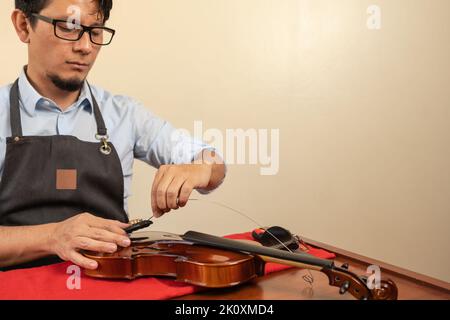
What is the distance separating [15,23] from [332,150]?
1.48 m

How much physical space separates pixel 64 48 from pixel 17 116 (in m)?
0.25

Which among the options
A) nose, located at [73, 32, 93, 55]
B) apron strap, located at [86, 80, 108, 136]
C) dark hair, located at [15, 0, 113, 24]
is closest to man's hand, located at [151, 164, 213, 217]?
apron strap, located at [86, 80, 108, 136]

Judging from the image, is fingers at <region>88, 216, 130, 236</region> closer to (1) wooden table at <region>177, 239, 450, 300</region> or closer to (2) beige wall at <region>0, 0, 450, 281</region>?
(1) wooden table at <region>177, 239, 450, 300</region>

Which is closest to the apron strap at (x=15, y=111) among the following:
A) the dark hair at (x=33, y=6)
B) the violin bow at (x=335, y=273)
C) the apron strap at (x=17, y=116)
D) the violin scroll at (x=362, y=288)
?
the apron strap at (x=17, y=116)

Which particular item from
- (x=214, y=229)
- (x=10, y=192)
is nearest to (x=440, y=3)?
(x=214, y=229)

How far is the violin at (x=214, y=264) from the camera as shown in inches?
29.4

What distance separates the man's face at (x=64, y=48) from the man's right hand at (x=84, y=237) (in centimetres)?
56

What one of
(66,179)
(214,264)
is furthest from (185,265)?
(66,179)

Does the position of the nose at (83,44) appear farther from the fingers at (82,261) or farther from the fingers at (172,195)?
the fingers at (82,261)

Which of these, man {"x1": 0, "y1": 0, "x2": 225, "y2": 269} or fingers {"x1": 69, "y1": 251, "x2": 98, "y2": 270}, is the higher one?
man {"x1": 0, "y1": 0, "x2": 225, "y2": 269}

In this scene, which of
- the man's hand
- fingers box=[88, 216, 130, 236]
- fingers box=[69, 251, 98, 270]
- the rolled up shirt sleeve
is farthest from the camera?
the rolled up shirt sleeve

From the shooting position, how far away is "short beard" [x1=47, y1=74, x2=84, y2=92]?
1.37m

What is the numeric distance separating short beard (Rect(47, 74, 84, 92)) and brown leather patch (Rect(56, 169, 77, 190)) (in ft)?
1.07

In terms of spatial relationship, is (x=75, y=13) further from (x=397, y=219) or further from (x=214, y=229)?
(x=397, y=219)
